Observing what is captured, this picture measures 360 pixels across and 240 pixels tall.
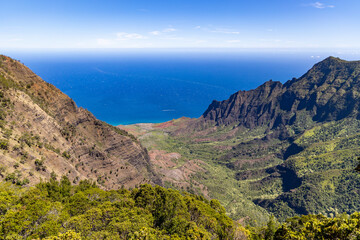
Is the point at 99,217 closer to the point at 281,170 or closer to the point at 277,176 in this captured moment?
the point at 277,176

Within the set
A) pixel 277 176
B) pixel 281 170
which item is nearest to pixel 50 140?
pixel 277 176

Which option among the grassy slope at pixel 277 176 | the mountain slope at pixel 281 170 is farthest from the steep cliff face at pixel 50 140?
the mountain slope at pixel 281 170

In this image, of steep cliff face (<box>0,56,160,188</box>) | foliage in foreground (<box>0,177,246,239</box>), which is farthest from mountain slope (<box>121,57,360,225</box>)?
foliage in foreground (<box>0,177,246,239</box>)

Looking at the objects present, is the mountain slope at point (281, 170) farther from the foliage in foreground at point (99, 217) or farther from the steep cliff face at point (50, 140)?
the foliage in foreground at point (99, 217)

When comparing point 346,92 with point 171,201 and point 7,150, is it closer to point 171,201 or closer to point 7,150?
point 171,201

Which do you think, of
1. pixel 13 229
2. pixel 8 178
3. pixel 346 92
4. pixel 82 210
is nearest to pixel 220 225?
pixel 82 210

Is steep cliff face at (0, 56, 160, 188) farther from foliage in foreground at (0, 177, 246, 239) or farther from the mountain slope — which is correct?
the mountain slope
